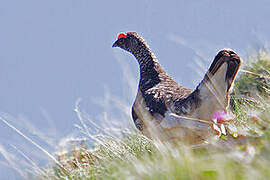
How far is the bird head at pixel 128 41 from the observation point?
22.0 feet

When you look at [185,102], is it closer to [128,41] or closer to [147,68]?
[147,68]

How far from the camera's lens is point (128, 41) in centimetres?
692

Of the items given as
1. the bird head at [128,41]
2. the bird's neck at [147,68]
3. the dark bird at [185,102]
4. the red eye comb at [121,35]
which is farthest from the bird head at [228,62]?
the red eye comb at [121,35]

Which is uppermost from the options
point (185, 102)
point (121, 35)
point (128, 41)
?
point (121, 35)

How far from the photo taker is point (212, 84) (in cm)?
425

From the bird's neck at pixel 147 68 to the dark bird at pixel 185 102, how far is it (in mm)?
18

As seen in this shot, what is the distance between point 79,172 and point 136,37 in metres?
3.35

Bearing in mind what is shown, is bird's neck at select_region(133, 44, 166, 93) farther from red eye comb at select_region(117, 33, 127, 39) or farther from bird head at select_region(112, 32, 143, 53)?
red eye comb at select_region(117, 33, 127, 39)

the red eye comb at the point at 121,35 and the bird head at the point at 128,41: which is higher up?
the red eye comb at the point at 121,35

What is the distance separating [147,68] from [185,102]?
1.73m

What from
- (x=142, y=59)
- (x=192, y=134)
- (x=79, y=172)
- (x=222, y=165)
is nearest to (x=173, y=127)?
(x=192, y=134)

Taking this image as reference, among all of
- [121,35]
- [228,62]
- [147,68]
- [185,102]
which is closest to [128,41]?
[121,35]

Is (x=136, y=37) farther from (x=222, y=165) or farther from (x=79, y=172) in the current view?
(x=222, y=165)

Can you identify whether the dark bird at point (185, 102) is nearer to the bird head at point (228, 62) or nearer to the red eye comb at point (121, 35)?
the bird head at point (228, 62)
